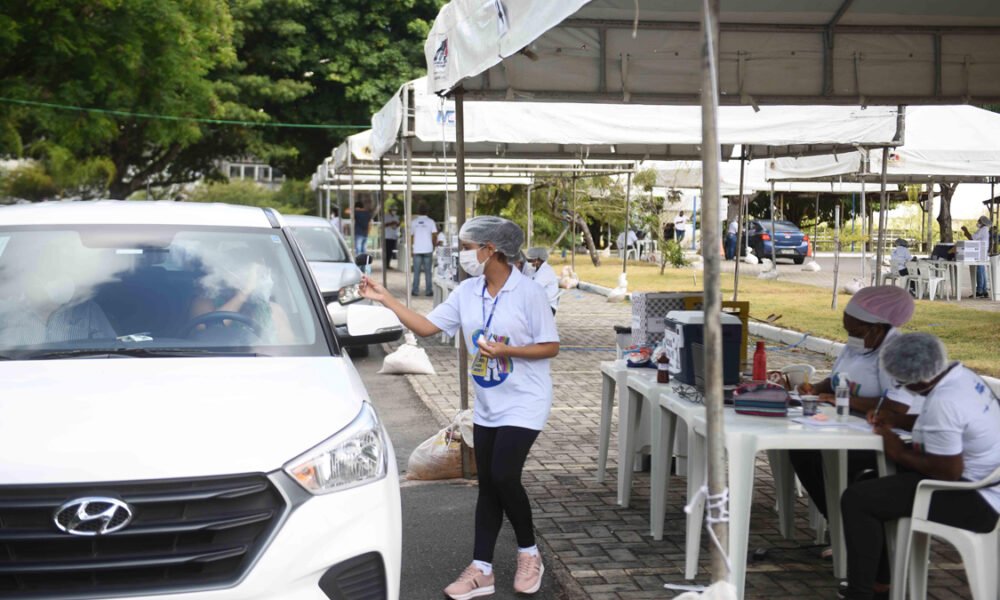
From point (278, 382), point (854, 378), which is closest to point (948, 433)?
point (854, 378)

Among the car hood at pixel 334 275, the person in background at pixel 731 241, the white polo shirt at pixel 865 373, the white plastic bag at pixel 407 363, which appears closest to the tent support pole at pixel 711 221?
the white polo shirt at pixel 865 373

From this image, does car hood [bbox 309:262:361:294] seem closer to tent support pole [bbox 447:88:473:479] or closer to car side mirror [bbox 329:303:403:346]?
tent support pole [bbox 447:88:473:479]

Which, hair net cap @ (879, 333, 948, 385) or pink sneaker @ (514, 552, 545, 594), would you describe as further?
pink sneaker @ (514, 552, 545, 594)

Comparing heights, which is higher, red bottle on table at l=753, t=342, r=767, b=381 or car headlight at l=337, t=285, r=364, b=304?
red bottle on table at l=753, t=342, r=767, b=381

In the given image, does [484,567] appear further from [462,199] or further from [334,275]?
[334,275]

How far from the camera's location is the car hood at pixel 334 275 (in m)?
14.1

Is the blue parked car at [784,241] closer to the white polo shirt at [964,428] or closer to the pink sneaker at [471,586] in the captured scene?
the pink sneaker at [471,586]

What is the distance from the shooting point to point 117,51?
76.5 ft

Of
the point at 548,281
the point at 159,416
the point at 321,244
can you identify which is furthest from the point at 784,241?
the point at 159,416

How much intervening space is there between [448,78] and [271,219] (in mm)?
2268

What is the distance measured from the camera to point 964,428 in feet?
14.3

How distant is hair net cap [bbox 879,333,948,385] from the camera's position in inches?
176

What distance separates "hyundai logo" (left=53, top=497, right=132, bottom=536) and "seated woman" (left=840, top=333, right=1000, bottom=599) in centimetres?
293

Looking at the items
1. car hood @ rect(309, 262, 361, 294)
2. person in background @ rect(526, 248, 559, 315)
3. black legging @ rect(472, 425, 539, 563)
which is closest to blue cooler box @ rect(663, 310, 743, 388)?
black legging @ rect(472, 425, 539, 563)
